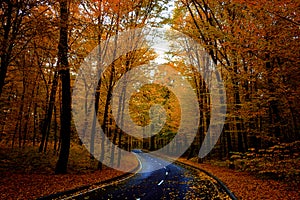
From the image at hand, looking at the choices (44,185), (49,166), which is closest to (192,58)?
(49,166)

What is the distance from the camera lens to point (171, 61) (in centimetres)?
2538

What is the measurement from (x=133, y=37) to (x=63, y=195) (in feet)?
42.9

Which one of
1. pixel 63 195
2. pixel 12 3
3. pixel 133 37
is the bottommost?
pixel 63 195

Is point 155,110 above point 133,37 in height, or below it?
below

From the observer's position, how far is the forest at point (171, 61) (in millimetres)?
9375

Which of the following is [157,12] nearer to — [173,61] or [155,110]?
[173,61]

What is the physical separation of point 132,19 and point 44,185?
13380 millimetres

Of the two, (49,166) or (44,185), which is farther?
(49,166)

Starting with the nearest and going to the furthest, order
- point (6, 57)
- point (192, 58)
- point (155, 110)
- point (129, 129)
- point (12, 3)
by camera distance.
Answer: point (12, 3)
point (6, 57)
point (192, 58)
point (129, 129)
point (155, 110)

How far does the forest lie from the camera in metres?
9.38

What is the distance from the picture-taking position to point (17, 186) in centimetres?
1048

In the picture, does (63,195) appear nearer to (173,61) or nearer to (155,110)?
(173,61)

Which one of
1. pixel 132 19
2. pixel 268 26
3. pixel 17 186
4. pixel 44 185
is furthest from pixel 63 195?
pixel 132 19

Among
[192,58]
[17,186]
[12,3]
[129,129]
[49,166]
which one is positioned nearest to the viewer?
[12,3]
